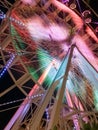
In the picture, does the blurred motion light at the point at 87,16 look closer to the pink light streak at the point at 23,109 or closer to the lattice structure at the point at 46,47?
the lattice structure at the point at 46,47

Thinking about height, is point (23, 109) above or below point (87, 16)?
below

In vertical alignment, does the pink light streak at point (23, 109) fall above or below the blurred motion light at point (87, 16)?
below

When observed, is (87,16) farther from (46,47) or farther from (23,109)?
(23,109)

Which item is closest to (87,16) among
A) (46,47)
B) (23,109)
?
(46,47)

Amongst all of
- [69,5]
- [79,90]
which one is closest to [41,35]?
[69,5]

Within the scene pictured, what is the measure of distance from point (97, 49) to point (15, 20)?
294 cm

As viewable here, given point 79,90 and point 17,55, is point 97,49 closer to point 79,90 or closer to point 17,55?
point 79,90

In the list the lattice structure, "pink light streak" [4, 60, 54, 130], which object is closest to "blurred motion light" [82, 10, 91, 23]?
the lattice structure

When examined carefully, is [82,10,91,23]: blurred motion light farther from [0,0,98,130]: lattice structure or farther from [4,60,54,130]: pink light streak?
[4,60,54,130]: pink light streak

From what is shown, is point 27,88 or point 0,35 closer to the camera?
point 0,35

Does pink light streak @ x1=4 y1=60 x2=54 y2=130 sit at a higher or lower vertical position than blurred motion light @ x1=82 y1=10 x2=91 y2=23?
lower

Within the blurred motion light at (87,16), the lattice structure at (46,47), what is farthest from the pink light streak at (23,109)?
the blurred motion light at (87,16)

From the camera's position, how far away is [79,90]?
13023 mm

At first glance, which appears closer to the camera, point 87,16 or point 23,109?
point 87,16
